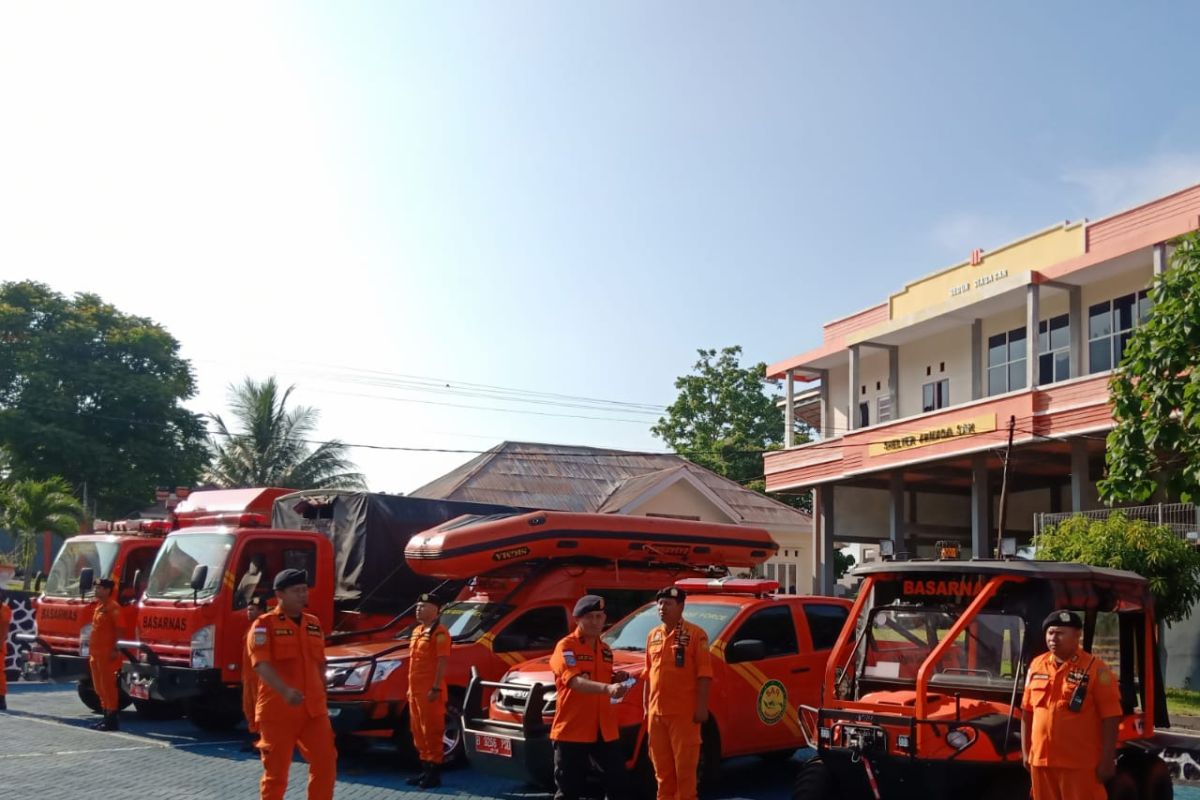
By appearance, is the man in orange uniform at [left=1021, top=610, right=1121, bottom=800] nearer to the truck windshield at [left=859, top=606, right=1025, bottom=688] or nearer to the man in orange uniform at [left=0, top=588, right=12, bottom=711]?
the truck windshield at [left=859, top=606, right=1025, bottom=688]

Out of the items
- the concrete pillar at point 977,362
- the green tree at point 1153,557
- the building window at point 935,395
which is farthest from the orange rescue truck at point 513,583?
the building window at point 935,395

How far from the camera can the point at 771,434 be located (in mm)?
54031

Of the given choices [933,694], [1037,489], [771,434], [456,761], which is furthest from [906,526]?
[933,694]

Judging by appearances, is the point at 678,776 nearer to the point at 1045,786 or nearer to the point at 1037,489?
the point at 1045,786

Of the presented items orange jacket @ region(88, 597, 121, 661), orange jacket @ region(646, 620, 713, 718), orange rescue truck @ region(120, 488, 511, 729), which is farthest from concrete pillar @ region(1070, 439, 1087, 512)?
orange jacket @ region(646, 620, 713, 718)

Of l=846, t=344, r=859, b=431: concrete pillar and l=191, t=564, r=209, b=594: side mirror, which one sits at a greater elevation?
l=846, t=344, r=859, b=431: concrete pillar

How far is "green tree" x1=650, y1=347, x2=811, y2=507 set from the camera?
53.2m

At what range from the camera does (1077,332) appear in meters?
27.5

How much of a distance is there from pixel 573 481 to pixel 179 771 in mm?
24747

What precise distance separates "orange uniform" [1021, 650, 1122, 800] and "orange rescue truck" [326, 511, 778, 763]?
576 centimetres

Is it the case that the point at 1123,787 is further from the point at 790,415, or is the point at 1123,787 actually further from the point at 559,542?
the point at 790,415

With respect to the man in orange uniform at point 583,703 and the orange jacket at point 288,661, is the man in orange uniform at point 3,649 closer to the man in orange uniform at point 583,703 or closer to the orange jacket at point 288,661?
the orange jacket at point 288,661

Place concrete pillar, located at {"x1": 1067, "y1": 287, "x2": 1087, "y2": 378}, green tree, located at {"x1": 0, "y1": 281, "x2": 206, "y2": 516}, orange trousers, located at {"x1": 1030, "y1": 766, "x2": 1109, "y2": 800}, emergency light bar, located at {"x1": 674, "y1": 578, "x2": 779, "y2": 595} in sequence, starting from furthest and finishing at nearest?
green tree, located at {"x1": 0, "y1": 281, "x2": 206, "y2": 516} → concrete pillar, located at {"x1": 1067, "y1": 287, "x2": 1087, "y2": 378} → emergency light bar, located at {"x1": 674, "y1": 578, "x2": 779, "y2": 595} → orange trousers, located at {"x1": 1030, "y1": 766, "x2": 1109, "y2": 800}

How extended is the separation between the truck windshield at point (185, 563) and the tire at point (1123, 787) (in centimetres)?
958
